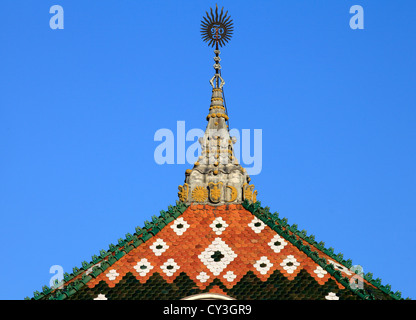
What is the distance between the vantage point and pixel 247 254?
32.9 m

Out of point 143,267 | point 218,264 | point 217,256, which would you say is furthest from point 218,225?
point 143,267

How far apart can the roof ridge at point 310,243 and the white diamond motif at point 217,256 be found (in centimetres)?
186

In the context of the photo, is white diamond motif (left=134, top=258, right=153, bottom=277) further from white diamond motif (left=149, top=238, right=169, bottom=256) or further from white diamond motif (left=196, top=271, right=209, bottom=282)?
white diamond motif (left=196, top=271, right=209, bottom=282)

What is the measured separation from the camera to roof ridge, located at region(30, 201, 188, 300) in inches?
1254

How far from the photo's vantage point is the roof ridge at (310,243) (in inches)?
1248

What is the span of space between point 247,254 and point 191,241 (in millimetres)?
2007

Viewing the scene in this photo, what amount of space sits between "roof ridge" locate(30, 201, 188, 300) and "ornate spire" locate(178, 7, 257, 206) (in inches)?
32.1

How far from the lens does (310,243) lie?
3494 centimetres

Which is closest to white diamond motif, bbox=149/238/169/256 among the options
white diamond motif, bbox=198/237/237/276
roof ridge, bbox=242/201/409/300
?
white diamond motif, bbox=198/237/237/276

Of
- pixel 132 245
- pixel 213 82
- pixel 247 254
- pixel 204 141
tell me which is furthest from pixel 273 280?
pixel 213 82
